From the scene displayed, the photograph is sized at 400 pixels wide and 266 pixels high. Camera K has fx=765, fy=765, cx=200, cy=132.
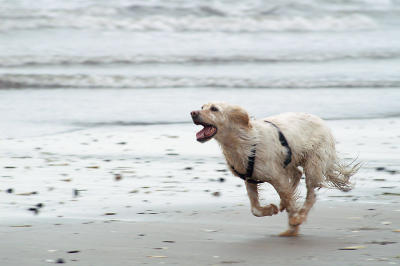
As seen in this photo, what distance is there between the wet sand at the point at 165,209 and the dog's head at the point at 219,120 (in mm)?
799

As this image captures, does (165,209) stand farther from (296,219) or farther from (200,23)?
(200,23)

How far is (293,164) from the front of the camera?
6.25 meters

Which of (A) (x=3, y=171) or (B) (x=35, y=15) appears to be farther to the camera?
(B) (x=35, y=15)

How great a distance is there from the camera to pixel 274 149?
605 centimetres

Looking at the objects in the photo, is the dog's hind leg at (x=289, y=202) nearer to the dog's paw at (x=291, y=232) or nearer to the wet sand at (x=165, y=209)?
the dog's paw at (x=291, y=232)

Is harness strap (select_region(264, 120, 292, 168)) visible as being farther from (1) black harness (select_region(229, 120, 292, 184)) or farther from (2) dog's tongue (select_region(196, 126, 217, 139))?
(2) dog's tongue (select_region(196, 126, 217, 139))

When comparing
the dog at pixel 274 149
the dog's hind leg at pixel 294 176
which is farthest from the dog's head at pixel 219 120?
the dog's hind leg at pixel 294 176

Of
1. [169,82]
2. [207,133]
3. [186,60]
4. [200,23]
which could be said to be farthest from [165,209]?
[200,23]

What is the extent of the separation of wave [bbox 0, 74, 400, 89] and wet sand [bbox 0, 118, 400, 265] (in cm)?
572

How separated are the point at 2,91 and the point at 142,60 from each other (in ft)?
17.8

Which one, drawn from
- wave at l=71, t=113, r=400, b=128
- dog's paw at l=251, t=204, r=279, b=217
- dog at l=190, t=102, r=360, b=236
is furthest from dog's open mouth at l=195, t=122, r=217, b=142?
wave at l=71, t=113, r=400, b=128

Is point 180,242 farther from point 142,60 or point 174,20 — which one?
point 174,20

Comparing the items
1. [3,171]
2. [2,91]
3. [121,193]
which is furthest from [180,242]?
[2,91]

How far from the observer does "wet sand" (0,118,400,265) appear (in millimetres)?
5359
